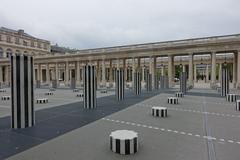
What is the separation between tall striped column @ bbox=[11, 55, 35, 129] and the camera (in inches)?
293

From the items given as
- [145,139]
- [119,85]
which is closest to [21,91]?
[145,139]

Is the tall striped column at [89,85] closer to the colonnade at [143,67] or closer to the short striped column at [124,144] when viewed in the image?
the short striped column at [124,144]

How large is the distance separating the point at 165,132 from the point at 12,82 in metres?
6.31

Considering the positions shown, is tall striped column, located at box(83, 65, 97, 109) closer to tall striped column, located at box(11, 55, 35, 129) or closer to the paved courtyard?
the paved courtyard

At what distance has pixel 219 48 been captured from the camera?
32188 mm

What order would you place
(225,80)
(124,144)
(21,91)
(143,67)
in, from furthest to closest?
1. (143,67)
2. (225,80)
3. (21,91)
4. (124,144)

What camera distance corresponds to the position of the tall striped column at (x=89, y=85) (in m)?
12.2

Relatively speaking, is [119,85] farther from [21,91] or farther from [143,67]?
[143,67]

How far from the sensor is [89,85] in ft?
40.1

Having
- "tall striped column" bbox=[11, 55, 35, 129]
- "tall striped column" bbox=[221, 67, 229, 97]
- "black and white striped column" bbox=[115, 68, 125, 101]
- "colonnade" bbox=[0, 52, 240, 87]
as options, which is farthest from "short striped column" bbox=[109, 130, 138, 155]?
"colonnade" bbox=[0, 52, 240, 87]

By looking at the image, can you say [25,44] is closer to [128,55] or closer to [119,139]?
[128,55]

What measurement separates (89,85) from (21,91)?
16.6 feet

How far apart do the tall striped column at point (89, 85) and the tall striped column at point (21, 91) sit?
182 inches

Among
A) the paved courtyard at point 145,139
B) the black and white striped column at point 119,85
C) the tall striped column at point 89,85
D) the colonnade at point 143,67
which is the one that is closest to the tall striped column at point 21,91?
the paved courtyard at point 145,139
